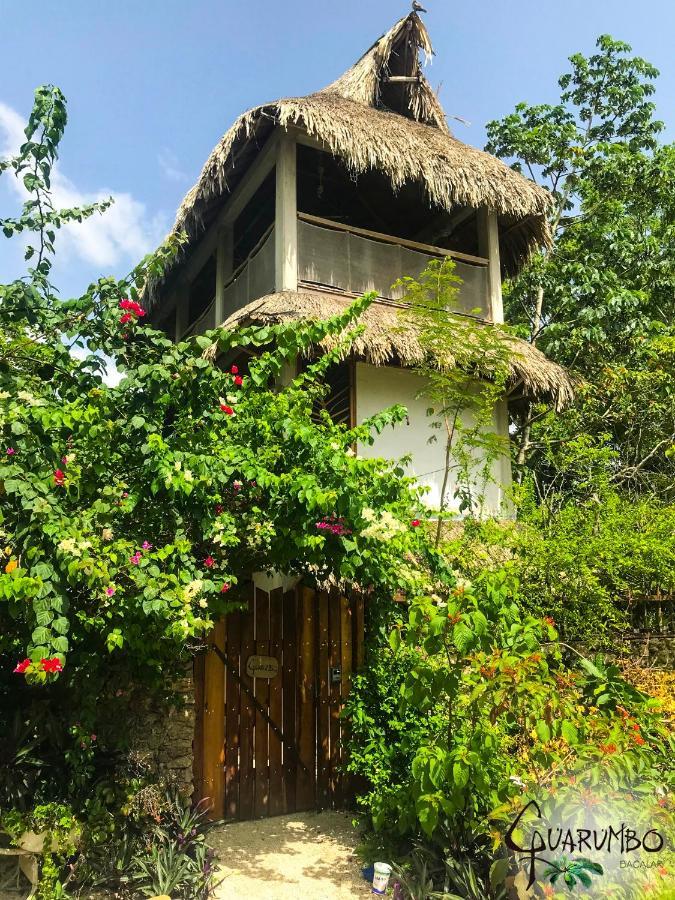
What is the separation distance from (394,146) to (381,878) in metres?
6.36

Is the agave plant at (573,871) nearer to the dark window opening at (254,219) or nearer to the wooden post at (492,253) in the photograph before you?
the wooden post at (492,253)

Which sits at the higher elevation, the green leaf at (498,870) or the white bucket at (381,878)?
the green leaf at (498,870)

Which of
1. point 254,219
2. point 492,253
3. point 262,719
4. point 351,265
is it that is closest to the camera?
point 262,719

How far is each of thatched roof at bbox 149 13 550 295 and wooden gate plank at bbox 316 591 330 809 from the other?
170 inches

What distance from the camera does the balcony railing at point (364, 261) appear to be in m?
6.77

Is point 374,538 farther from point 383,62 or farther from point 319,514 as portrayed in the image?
point 383,62

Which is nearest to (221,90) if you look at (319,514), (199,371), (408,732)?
(199,371)

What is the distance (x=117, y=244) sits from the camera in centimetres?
527

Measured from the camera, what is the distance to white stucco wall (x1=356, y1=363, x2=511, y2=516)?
673 cm

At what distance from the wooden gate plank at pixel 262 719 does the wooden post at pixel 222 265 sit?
12.5 feet

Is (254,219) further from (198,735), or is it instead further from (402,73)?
(198,735)

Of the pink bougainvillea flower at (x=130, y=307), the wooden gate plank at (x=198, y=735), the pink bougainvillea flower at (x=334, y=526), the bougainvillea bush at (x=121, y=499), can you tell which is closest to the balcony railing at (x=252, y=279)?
the bougainvillea bush at (x=121, y=499)

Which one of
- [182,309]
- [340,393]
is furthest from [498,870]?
[182,309]

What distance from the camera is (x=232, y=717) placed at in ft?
17.0
